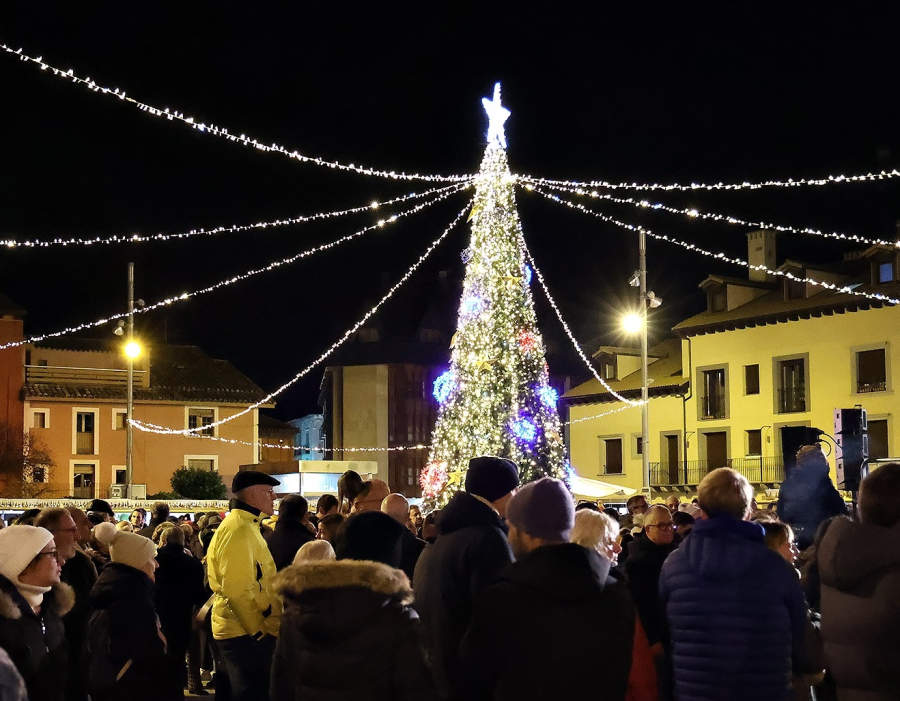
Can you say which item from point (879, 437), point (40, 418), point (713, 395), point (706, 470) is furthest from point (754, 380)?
point (40, 418)

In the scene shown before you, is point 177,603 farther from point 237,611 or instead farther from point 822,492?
point 822,492

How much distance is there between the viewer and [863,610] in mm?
5375

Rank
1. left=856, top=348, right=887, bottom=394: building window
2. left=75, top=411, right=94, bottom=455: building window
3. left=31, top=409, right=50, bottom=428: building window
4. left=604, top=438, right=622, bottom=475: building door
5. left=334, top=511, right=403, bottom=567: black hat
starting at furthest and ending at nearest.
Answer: left=75, top=411, right=94, bottom=455: building window < left=31, top=409, right=50, bottom=428: building window < left=604, top=438, right=622, bottom=475: building door < left=856, top=348, right=887, bottom=394: building window < left=334, top=511, right=403, bottom=567: black hat

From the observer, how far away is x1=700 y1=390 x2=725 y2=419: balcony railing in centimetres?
3884

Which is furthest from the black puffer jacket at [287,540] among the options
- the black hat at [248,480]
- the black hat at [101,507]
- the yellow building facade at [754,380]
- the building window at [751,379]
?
the building window at [751,379]

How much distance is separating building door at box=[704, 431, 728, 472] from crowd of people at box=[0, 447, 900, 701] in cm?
3179

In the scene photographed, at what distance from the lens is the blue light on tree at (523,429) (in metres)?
20.1

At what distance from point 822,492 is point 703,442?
29.1 meters

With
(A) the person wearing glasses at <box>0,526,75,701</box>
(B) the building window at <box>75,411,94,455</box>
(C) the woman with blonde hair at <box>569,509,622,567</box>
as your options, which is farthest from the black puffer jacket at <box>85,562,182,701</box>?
(B) the building window at <box>75,411,94,455</box>

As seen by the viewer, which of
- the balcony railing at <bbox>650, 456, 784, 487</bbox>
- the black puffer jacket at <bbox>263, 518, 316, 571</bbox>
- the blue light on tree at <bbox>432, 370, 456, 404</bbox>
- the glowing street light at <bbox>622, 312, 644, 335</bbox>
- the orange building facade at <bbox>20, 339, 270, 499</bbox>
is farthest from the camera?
the orange building facade at <bbox>20, 339, 270, 499</bbox>

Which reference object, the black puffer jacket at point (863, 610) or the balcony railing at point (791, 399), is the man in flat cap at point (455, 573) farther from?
the balcony railing at point (791, 399)

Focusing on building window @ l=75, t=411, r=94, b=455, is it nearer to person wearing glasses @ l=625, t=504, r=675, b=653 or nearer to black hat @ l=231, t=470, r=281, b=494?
black hat @ l=231, t=470, r=281, b=494

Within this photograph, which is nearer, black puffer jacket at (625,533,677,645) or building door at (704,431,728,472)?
black puffer jacket at (625,533,677,645)

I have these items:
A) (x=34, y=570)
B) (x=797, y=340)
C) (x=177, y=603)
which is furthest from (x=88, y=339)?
(x=34, y=570)
